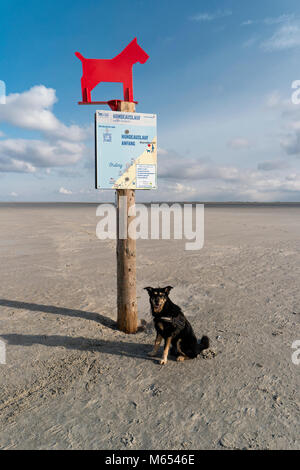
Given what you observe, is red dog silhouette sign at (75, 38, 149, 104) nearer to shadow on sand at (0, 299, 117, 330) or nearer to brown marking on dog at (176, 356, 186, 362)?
shadow on sand at (0, 299, 117, 330)

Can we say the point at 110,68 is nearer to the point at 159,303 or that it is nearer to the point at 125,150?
the point at 125,150

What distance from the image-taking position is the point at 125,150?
4875mm

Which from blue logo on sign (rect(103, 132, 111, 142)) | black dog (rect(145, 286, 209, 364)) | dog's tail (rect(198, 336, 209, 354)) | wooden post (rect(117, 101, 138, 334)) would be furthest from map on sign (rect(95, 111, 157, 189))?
dog's tail (rect(198, 336, 209, 354))

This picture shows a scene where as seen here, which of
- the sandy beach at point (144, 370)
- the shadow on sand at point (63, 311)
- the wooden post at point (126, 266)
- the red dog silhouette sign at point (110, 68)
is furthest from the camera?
the shadow on sand at point (63, 311)

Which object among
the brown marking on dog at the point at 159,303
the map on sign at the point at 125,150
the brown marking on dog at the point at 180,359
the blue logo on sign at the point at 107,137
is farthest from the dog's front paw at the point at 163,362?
the blue logo on sign at the point at 107,137

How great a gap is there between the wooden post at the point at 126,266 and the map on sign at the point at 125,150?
22 centimetres

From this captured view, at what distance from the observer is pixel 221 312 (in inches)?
247

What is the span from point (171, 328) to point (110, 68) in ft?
14.1

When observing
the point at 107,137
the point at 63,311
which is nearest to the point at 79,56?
the point at 107,137

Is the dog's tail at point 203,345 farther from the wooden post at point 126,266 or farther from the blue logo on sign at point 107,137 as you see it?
the blue logo on sign at point 107,137

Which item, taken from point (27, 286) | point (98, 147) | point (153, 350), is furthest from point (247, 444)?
point (27, 286)

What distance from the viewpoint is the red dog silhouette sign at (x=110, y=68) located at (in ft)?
16.0

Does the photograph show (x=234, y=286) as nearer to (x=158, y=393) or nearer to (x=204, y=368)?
(x=204, y=368)
